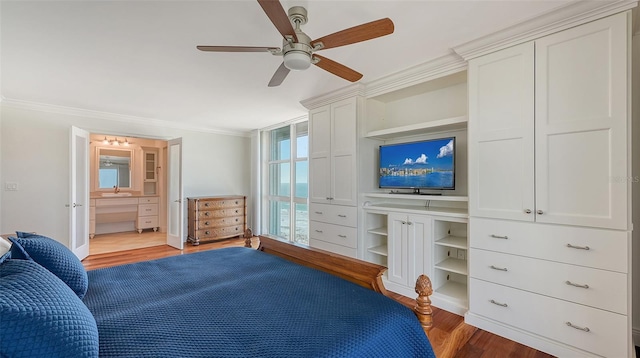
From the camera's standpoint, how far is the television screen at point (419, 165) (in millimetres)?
2744

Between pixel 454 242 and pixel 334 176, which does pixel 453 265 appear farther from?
pixel 334 176

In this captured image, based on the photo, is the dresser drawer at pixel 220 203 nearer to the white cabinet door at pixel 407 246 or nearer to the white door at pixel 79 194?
the white door at pixel 79 194

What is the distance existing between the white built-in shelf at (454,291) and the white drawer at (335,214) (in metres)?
1.14

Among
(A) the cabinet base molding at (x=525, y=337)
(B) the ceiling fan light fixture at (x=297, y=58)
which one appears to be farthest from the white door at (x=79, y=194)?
(A) the cabinet base molding at (x=525, y=337)

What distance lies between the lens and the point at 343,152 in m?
3.43

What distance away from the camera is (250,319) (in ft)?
4.00

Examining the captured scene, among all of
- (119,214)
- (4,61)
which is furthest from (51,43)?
(119,214)

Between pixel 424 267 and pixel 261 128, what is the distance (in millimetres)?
4329

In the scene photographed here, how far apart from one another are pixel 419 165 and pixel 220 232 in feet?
13.6

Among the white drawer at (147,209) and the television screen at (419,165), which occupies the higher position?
the television screen at (419,165)

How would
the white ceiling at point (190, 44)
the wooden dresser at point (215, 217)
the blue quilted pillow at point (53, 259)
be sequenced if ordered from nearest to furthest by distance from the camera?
1. the blue quilted pillow at point (53, 259)
2. the white ceiling at point (190, 44)
3. the wooden dresser at point (215, 217)

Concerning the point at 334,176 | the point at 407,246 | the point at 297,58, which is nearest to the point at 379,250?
the point at 407,246

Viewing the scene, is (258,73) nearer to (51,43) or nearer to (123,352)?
(51,43)

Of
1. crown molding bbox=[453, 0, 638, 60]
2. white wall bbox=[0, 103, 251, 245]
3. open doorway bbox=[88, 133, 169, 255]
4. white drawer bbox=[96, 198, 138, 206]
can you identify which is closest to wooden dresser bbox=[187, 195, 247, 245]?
open doorway bbox=[88, 133, 169, 255]
